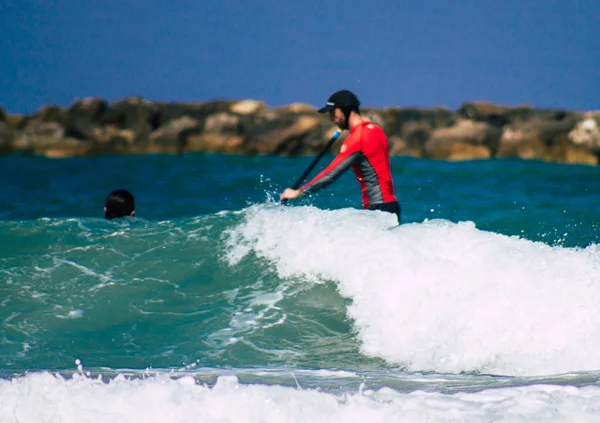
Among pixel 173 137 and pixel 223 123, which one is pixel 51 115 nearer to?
pixel 173 137

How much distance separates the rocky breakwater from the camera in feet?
76.8

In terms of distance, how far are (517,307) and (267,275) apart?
7.42ft

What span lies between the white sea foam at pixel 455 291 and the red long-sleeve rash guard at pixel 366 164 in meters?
0.22

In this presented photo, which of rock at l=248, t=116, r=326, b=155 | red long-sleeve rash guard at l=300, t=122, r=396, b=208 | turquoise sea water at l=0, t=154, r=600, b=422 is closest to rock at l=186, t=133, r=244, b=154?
rock at l=248, t=116, r=326, b=155

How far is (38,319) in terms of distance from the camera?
6254 mm

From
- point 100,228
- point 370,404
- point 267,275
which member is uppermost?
point 100,228

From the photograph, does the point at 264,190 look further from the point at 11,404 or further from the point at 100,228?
the point at 11,404

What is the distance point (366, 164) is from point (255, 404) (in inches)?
132

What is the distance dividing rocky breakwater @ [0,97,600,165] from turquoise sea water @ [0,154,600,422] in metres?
14.6

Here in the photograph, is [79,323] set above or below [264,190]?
below

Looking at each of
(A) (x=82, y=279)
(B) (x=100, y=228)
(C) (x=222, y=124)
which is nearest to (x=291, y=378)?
(A) (x=82, y=279)

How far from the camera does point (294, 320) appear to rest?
5.97m

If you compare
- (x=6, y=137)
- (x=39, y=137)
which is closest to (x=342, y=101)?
(x=39, y=137)

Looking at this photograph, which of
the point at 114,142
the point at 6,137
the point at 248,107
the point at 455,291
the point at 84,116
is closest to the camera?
the point at 455,291
